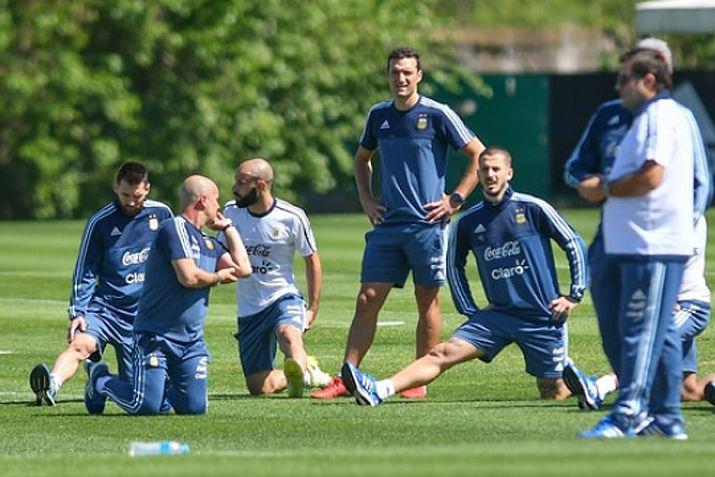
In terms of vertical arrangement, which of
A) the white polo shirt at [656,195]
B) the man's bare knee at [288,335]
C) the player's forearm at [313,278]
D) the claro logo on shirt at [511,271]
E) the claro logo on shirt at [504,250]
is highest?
the white polo shirt at [656,195]

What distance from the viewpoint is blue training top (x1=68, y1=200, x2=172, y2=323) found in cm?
1305

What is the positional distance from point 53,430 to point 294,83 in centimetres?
2871

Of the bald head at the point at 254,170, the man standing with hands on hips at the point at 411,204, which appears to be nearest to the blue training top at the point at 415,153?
the man standing with hands on hips at the point at 411,204

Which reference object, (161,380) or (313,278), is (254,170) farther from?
(161,380)

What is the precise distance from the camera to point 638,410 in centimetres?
961

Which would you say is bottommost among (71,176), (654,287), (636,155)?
(71,176)

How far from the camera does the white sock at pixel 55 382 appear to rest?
12.4 metres

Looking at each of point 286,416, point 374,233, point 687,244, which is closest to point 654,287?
point 687,244

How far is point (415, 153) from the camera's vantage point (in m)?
13.1

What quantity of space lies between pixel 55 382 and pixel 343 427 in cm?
222

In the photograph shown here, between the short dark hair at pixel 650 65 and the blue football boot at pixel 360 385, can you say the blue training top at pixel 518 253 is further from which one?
the short dark hair at pixel 650 65

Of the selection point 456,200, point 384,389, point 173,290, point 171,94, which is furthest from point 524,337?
point 171,94

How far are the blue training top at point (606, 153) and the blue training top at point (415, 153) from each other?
2.94 m

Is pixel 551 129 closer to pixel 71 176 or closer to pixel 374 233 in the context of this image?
pixel 71 176
